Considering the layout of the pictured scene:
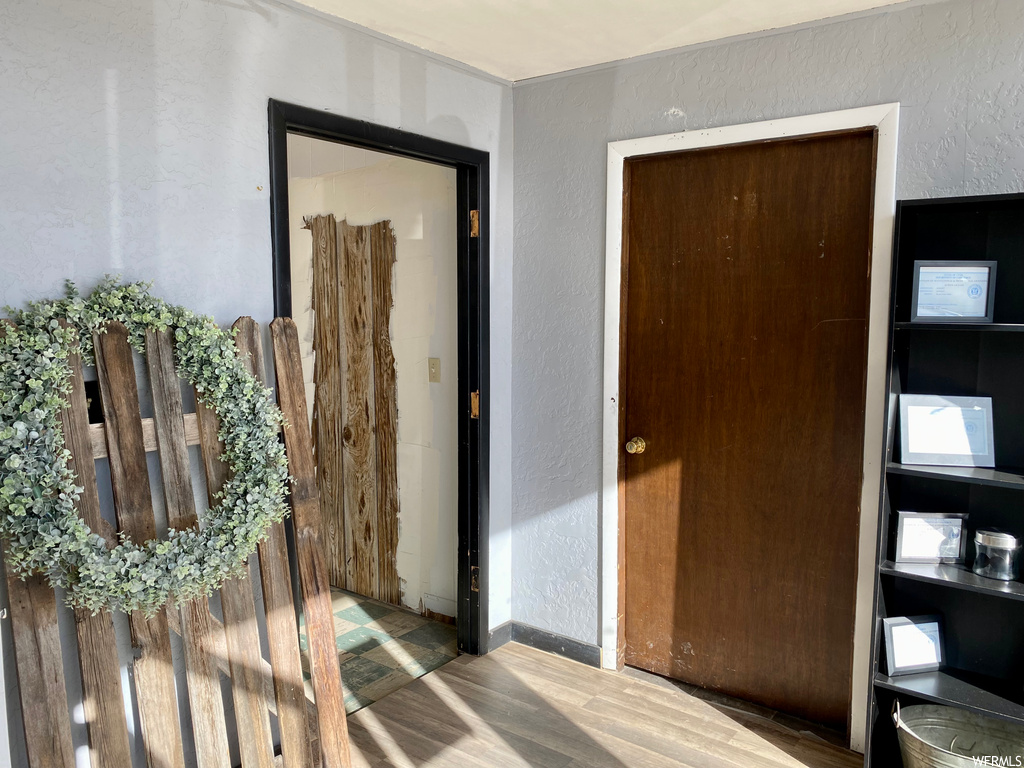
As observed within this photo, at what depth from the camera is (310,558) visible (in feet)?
7.79

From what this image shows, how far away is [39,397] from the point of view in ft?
5.62

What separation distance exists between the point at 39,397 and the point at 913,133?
2.51 metres

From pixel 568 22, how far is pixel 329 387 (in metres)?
2.15

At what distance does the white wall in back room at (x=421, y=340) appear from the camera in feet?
11.0

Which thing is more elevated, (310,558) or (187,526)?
(187,526)

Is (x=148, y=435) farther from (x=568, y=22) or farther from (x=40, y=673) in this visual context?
(x=568, y=22)

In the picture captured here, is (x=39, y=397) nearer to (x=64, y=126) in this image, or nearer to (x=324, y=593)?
(x=64, y=126)

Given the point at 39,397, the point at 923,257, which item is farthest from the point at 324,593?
the point at 923,257

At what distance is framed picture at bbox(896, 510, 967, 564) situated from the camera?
7.29 ft

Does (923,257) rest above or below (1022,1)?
below

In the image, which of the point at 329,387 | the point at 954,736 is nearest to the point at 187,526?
the point at 329,387

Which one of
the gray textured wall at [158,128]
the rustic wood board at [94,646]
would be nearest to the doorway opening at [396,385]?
the gray textured wall at [158,128]

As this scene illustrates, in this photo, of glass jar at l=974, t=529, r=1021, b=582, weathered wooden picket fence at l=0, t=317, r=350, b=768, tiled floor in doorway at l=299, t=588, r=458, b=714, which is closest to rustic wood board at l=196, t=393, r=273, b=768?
weathered wooden picket fence at l=0, t=317, r=350, b=768

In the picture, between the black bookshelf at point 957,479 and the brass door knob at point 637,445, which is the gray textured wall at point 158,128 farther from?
the black bookshelf at point 957,479
